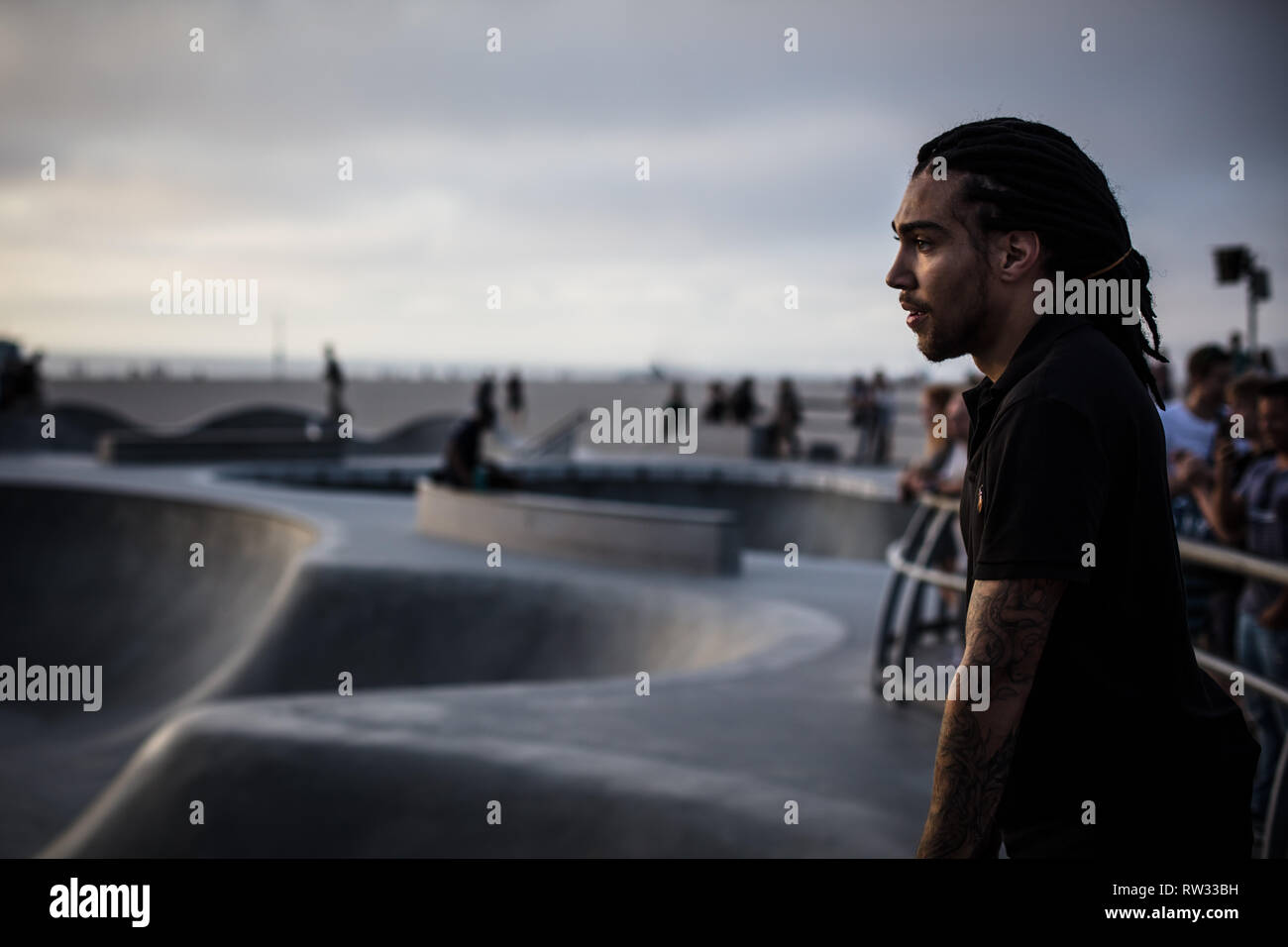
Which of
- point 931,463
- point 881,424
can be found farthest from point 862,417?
point 931,463

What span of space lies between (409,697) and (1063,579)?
19.0 feet

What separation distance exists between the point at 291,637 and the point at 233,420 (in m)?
26.7

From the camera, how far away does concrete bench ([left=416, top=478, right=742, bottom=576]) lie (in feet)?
39.7

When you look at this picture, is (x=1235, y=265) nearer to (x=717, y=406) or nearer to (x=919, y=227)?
(x=919, y=227)

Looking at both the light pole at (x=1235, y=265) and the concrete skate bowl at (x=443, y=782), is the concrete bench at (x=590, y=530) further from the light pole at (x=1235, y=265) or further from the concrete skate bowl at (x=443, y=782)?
the light pole at (x=1235, y=265)

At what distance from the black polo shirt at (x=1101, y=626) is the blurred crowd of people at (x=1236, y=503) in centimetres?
195

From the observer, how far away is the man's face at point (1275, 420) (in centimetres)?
452

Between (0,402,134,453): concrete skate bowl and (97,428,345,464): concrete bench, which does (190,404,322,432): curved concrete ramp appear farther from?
(97,428,345,464): concrete bench

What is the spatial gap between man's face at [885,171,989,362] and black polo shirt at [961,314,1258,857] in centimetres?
12

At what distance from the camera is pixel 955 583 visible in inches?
236

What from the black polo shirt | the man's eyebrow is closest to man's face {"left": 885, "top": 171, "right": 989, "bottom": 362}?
the man's eyebrow

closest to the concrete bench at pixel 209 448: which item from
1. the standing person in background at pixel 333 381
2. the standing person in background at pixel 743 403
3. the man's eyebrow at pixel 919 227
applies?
the standing person in background at pixel 333 381
